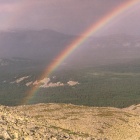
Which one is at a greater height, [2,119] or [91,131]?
[2,119]

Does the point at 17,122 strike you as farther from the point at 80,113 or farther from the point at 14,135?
the point at 80,113

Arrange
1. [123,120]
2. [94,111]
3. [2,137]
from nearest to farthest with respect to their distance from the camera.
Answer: [2,137] < [123,120] < [94,111]

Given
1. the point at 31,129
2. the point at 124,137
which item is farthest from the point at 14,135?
the point at 124,137

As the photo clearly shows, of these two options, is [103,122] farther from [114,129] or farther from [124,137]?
[124,137]

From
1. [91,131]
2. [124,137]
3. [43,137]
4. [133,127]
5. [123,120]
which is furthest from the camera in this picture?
[123,120]

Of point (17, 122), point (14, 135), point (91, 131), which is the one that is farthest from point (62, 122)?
point (14, 135)

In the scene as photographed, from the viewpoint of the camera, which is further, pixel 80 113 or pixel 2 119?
pixel 80 113
